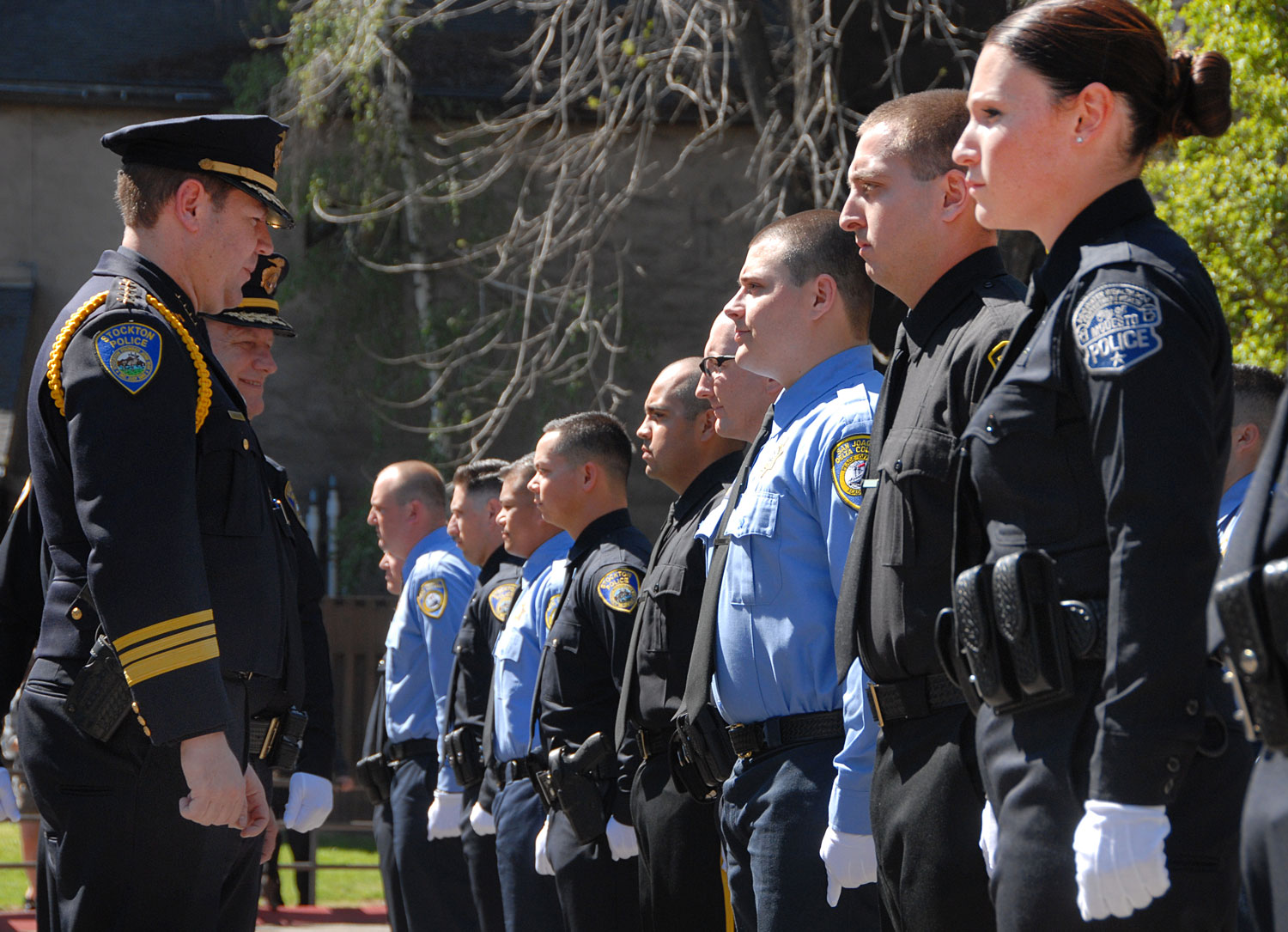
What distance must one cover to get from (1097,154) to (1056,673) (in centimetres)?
86

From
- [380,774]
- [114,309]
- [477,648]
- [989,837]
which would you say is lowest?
[380,774]

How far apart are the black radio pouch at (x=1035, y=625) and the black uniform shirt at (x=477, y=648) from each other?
4.52m

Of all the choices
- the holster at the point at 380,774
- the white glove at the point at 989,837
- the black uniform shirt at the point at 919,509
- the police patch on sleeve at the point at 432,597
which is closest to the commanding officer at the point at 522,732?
the police patch on sleeve at the point at 432,597

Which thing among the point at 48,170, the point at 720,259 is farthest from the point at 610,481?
the point at 48,170

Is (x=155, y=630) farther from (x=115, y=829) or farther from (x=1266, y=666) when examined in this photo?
(x=1266, y=666)

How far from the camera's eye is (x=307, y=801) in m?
3.86

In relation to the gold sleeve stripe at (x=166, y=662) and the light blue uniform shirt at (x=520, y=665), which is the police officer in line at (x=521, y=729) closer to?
the light blue uniform shirt at (x=520, y=665)

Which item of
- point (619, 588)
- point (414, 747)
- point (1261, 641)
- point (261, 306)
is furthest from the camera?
point (414, 747)

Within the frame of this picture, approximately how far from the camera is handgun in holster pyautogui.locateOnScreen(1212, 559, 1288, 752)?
165cm

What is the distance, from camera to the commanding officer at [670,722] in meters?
4.18

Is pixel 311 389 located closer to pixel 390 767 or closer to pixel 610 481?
pixel 390 767

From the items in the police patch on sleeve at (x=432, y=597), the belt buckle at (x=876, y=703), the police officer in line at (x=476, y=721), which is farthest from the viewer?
the police patch on sleeve at (x=432, y=597)

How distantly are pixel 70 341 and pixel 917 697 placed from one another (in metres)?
1.80

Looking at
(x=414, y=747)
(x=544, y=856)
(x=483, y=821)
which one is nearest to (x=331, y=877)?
(x=414, y=747)
